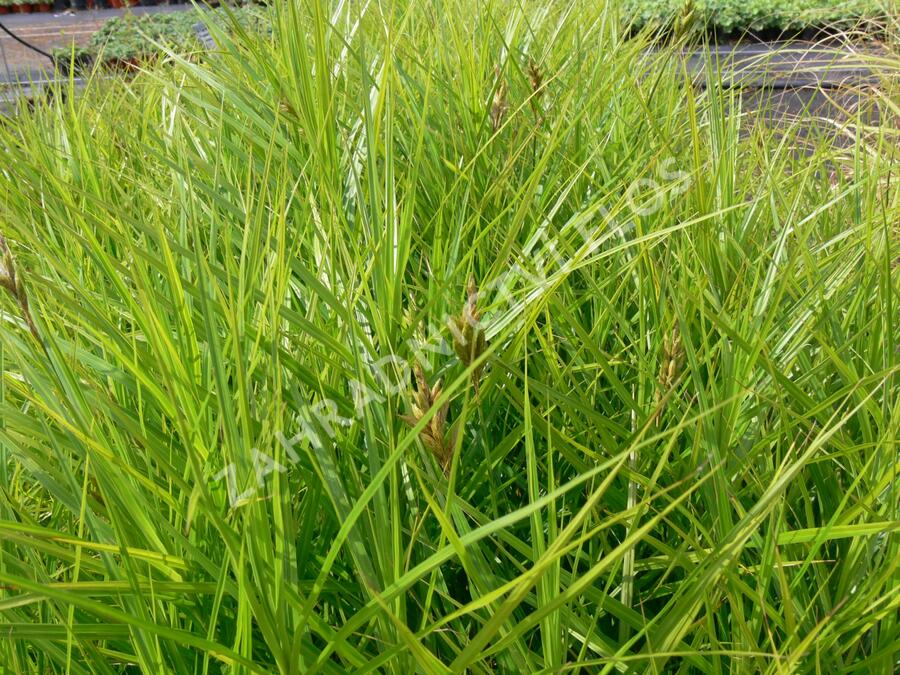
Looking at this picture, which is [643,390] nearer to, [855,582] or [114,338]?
[855,582]

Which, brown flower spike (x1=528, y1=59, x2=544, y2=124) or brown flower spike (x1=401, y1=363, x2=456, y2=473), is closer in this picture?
brown flower spike (x1=401, y1=363, x2=456, y2=473)

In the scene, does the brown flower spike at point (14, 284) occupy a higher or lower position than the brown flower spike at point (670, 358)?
higher

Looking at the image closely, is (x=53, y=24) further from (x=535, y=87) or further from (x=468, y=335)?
(x=468, y=335)

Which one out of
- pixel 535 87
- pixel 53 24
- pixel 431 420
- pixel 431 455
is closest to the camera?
pixel 431 420

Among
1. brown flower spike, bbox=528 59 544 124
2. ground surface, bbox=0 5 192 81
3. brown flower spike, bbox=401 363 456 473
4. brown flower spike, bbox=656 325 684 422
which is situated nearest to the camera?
brown flower spike, bbox=401 363 456 473

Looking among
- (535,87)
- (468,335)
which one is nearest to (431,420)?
(468,335)

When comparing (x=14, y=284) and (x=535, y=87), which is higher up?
(x=535, y=87)

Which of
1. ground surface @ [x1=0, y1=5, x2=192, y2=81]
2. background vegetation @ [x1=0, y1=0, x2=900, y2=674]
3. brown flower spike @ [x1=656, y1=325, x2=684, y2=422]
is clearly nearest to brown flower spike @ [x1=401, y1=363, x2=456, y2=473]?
background vegetation @ [x1=0, y1=0, x2=900, y2=674]

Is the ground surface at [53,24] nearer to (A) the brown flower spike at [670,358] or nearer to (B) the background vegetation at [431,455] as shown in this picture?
(B) the background vegetation at [431,455]

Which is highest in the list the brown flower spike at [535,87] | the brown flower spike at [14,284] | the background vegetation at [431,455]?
the brown flower spike at [535,87]

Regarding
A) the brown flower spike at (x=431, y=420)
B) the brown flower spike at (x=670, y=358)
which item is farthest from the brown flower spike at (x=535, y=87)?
the brown flower spike at (x=431, y=420)

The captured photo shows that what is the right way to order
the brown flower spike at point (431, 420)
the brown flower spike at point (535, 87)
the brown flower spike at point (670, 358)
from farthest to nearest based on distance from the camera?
the brown flower spike at point (535, 87), the brown flower spike at point (670, 358), the brown flower spike at point (431, 420)

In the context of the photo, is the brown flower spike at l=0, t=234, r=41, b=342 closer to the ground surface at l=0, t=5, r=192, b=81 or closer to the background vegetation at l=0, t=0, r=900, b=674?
the background vegetation at l=0, t=0, r=900, b=674

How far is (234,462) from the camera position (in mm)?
499
